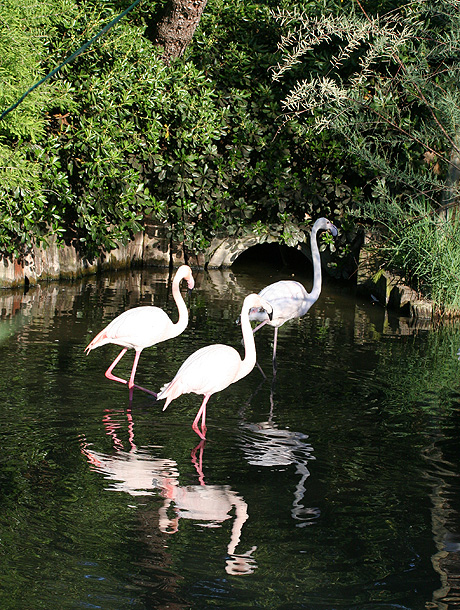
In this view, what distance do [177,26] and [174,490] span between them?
9757 mm

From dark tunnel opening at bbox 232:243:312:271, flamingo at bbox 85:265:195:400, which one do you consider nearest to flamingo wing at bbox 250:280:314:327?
flamingo at bbox 85:265:195:400

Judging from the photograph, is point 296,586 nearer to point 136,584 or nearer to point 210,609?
point 210,609

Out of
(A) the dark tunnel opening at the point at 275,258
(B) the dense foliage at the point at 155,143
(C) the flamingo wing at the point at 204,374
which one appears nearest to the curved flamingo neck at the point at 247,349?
(C) the flamingo wing at the point at 204,374

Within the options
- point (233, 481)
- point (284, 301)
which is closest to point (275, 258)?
point (284, 301)

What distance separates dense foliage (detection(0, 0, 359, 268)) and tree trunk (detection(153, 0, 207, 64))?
0.31 metres

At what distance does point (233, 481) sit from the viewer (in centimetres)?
504

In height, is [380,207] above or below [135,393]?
above

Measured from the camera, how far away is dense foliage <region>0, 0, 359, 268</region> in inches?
432

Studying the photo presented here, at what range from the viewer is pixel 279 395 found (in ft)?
23.0

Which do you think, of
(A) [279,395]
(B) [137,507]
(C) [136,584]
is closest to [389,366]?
(A) [279,395]

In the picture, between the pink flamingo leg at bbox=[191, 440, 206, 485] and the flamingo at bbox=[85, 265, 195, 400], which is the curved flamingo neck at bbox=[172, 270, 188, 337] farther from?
the pink flamingo leg at bbox=[191, 440, 206, 485]

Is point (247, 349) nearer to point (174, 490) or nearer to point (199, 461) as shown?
point (199, 461)

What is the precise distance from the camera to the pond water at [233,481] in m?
3.83

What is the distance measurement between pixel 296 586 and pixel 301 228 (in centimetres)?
1052
